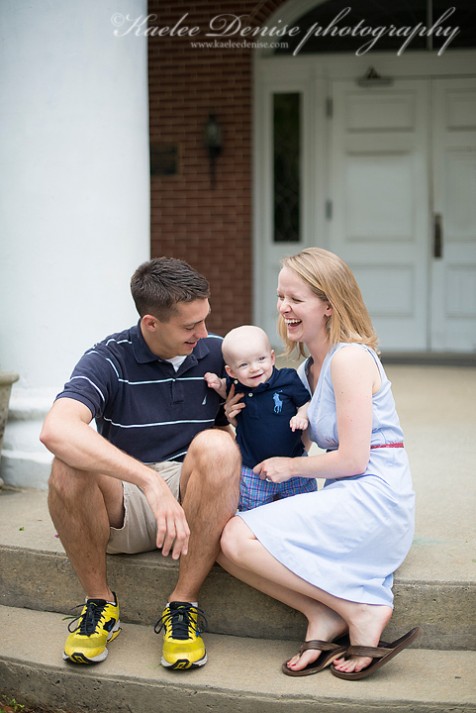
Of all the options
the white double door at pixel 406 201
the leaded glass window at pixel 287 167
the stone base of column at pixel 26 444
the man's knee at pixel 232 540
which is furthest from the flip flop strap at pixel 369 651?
the leaded glass window at pixel 287 167

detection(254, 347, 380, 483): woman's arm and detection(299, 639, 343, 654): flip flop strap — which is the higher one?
detection(254, 347, 380, 483): woman's arm

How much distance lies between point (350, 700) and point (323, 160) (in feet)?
21.4

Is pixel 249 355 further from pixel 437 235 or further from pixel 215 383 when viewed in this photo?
pixel 437 235

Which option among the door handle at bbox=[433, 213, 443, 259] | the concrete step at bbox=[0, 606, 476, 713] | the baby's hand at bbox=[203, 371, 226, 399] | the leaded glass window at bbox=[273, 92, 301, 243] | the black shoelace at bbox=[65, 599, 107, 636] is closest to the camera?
the concrete step at bbox=[0, 606, 476, 713]

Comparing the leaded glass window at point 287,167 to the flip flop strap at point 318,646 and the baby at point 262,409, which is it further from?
the flip flop strap at point 318,646

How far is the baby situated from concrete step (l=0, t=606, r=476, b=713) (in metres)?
0.52

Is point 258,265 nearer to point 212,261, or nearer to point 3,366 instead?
point 212,261

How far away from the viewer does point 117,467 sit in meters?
2.81

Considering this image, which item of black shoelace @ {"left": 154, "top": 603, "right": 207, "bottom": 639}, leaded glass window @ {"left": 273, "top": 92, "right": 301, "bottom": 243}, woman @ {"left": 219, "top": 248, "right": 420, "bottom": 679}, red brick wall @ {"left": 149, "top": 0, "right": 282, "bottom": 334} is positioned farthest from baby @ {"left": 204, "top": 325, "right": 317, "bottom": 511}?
leaded glass window @ {"left": 273, "top": 92, "right": 301, "bottom": 243}

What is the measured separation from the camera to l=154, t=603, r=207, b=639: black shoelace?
2922mm

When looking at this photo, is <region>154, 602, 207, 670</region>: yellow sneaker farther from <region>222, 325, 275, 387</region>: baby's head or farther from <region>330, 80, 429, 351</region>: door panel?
<region>330, 80, 429, 351</region>: door panel

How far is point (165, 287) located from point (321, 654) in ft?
4.16

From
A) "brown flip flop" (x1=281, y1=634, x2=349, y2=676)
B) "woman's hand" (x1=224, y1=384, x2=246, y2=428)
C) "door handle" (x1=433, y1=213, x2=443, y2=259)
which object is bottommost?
"brown flip flop" (x1=281, y1=634, x2=349, y2=676)

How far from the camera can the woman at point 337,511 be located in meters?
2.86
